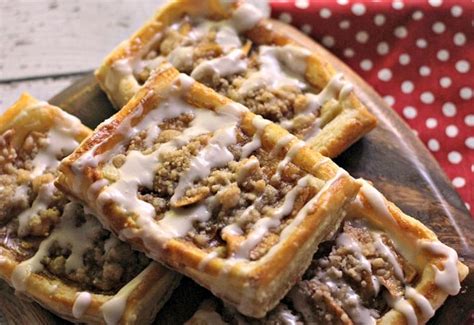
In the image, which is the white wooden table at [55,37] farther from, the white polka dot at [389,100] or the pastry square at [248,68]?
the white polka dot at [389,100]

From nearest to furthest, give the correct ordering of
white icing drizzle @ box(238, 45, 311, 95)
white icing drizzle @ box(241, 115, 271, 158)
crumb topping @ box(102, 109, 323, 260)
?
1. crumb topping @ box(102, 109, 323, 260)
2. white icing drizzle @ box(241, 115, 271, 158)
3. white icing drizzle @ box(238, 45, 311, 95)

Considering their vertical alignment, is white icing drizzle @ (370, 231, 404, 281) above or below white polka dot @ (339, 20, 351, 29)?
below

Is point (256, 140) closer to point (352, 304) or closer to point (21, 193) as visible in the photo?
point (352, 304)

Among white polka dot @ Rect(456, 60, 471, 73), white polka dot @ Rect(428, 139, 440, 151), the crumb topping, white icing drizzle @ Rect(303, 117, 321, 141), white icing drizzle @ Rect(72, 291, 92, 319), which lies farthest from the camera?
white polka dot @ Rect(456, 60, 471, 73)

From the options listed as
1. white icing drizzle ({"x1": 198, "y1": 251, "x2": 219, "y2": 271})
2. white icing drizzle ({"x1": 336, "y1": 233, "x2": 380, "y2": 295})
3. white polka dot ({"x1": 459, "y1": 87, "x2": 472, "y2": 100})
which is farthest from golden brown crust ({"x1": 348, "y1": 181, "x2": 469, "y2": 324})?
white polka dot ({"x1": 459, "y1": 87, "x2": 472, "y2": 100})

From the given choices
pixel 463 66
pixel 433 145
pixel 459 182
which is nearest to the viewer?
pixel 459 182

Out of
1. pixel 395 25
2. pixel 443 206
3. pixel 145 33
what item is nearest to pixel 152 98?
pixel 145 33

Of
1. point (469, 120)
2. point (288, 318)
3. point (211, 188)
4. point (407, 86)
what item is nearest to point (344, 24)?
point (407, 86)

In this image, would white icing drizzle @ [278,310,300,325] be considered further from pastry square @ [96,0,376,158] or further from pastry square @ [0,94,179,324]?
pastry square @ [96,0,376,158]
